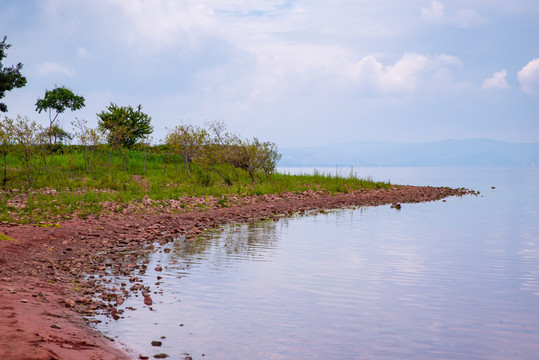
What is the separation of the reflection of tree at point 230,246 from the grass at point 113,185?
5.90m

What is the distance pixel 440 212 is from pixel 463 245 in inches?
482

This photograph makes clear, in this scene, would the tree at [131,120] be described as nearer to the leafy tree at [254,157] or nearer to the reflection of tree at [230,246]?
the leafy tree at [254,157]

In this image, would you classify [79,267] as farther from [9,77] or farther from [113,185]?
[9,77]

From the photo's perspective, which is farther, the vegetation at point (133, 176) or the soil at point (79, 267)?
the vegetation at point (133, 176)

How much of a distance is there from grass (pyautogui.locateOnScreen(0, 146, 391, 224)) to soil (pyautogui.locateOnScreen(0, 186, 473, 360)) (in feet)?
5.01

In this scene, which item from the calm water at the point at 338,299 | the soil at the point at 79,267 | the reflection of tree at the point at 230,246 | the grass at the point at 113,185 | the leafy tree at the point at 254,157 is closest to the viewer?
the soil at the point at 79,267

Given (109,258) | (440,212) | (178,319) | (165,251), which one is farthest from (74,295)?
(440,212)

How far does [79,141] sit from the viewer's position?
37.6m

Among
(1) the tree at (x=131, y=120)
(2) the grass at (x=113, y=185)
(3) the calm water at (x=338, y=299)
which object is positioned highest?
(1) the tree at (x=131, y=120)

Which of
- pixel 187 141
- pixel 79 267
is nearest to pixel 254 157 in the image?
pixel 187 141

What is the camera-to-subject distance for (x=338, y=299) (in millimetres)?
10094

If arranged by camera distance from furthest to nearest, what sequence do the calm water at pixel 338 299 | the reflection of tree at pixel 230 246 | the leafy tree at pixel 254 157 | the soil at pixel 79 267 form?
the leafy tree at pixel 254 157 < the reflection of tree at pixel 230 246 < the calm water at pixel 338 299 < the soil at pixel 79 267

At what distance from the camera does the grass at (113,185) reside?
69.3 ft

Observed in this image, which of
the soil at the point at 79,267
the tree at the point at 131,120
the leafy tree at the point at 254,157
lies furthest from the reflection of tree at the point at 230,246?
the tree at the point at 131,120
